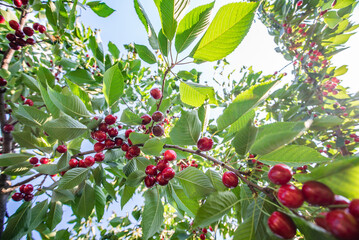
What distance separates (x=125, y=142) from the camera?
4.73 feet

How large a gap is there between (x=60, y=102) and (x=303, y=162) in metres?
1.42

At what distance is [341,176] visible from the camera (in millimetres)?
566

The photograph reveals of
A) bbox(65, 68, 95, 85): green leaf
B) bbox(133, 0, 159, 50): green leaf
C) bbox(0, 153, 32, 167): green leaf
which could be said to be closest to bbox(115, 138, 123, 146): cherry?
bbox(133, 0, 159, 50): green leaf

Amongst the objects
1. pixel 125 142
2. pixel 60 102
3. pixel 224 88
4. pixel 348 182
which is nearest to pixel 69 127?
pixel 60 102

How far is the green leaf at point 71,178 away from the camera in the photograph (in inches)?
47.3

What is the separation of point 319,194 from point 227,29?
0.86 meters

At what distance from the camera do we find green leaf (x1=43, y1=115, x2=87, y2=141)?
39.1 inches

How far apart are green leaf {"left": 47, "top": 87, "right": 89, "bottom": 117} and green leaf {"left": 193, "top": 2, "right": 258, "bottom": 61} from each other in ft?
2.76

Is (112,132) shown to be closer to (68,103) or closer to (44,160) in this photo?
(68,103)

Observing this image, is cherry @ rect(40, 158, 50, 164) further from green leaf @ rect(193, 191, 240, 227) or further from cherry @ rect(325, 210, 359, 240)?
cherry @ rect(325, 210, 359, 240)

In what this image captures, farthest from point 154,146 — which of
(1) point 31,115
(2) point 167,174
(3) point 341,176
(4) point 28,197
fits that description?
(4) point 28,197

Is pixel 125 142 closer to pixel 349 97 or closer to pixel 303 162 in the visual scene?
pixel 303 162

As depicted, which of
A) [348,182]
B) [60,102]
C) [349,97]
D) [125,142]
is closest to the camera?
[348,182]

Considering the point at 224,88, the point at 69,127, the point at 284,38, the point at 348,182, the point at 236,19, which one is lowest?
the point at 224,88
